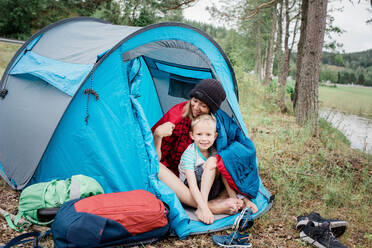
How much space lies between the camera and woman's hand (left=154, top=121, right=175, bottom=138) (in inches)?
105

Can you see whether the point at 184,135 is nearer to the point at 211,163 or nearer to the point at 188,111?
the point at 188,111

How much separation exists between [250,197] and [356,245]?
0.92 m

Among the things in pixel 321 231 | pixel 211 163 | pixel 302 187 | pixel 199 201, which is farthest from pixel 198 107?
pixel 302 187

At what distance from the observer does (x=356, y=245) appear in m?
2.32

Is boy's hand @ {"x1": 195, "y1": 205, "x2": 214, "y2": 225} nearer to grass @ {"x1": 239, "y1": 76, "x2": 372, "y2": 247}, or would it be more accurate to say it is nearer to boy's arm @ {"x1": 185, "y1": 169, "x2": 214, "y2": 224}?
boy's arm @ {"x1": 185, "y1": 169, "x2": 214, "y2": 224}

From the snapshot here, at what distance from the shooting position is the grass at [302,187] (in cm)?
238

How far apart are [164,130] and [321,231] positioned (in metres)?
1.57

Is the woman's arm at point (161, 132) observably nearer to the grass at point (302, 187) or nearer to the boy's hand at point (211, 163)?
the boy's hand at point (211, 163)

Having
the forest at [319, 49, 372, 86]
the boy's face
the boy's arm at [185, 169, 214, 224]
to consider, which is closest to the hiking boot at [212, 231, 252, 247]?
the boy's arm at [185, 169, 214, 224]

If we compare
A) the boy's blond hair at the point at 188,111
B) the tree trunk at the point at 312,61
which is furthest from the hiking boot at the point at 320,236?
the tree trunk at the point at 312,61

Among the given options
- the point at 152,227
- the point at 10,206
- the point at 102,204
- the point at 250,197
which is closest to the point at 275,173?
the point at 250,197

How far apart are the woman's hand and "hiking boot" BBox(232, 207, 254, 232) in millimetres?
965

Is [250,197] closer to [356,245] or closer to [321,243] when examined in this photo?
[321,243]

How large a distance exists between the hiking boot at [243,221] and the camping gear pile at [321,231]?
1.41 ft
